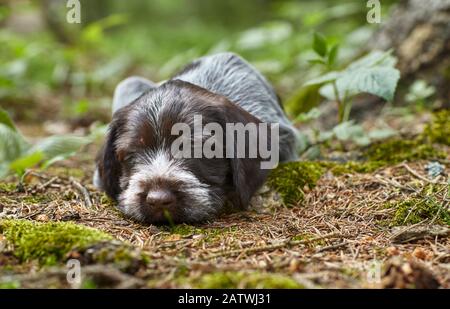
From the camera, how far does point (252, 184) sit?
5.16 meters

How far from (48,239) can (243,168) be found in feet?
6.09

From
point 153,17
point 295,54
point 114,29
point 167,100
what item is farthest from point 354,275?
point 153,17

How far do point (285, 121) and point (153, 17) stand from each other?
19.5m

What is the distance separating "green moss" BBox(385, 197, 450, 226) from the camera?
457 centimetres

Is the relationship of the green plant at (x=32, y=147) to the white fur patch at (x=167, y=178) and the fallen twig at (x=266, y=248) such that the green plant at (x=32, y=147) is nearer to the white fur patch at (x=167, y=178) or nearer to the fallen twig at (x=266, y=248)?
the white fur patch at (x=167, y=178)

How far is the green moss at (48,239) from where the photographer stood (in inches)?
147

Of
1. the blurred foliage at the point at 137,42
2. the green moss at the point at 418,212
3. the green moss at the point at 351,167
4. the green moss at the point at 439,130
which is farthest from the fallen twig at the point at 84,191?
the green moss at the point at 439,130

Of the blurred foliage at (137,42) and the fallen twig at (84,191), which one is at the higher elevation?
the blurred foliage at (137,42)

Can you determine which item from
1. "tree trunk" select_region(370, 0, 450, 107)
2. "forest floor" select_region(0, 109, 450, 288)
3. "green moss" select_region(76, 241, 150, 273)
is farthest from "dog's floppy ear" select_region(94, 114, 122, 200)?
"tree trunk" select_region(370, 0, 450, 107)

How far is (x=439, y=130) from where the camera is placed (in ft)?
21.7

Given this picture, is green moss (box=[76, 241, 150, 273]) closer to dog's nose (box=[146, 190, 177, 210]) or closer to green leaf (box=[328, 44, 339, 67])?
dog's nose (box=[146, 190, 177, 210])

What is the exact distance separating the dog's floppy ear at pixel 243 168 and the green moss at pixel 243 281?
5.24 ft

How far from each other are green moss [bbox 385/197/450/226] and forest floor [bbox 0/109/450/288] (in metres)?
0.01

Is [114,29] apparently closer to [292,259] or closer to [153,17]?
[153,17]
